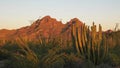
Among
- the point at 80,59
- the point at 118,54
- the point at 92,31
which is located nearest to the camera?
the point at 80,59

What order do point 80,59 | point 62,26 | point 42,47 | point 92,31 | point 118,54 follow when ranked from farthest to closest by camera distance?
point 62,26
point 42,47
point 118,54
point 92,31
point 80,59

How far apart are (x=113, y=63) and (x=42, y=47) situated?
6.09 m

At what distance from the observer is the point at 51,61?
14992 mm

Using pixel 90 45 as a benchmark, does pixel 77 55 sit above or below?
below

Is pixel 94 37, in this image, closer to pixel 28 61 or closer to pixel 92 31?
pixel 92 31

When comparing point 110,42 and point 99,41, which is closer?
point 99,41

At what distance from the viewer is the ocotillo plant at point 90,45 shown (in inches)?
678

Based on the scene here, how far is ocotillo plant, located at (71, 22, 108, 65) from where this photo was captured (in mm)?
17219

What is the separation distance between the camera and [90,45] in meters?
17.4

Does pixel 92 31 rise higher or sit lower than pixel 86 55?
higher

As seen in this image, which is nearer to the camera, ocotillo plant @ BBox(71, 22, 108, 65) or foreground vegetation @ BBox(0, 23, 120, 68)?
foreground vegetation @ BBox(0, 23, 120, 68)

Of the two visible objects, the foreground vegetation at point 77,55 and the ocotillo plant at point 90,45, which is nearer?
the foreground vegetation at point 77,55

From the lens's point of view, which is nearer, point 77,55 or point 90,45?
point 77,55

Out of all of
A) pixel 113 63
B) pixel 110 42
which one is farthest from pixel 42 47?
pixel 113 63
